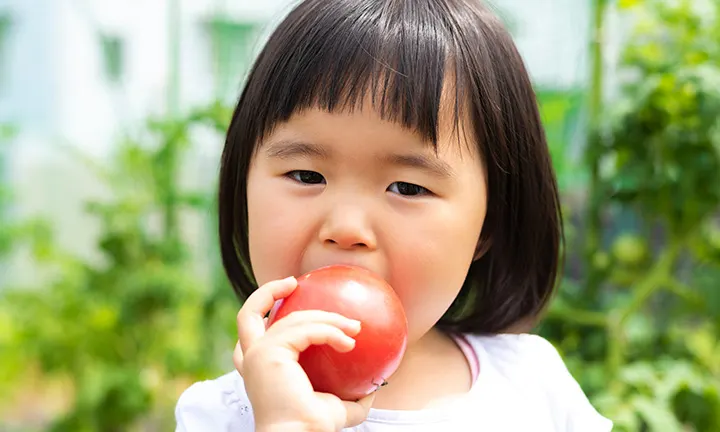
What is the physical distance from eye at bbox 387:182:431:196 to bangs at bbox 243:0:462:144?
7 centimetres

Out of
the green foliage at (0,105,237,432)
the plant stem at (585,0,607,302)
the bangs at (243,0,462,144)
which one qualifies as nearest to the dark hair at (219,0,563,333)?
the bangs at (243,0,462,144)

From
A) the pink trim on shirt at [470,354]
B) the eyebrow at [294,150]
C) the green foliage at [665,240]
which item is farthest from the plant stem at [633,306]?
the eyebrow at [294,150]

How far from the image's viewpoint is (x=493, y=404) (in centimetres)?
139

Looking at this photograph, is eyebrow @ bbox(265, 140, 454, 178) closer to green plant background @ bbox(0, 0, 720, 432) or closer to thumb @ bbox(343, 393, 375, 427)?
thumb @ bbox(343, 393, 375, 427)

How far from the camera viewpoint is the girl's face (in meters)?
1.18

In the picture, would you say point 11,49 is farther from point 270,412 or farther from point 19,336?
point 270,412

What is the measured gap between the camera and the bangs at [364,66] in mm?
1194

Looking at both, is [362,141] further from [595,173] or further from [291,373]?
[595,173]

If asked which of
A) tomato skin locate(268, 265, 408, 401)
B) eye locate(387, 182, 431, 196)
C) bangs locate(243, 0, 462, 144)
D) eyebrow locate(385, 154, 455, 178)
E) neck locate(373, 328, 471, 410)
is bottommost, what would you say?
neck locate(373, 328, 471, 410)

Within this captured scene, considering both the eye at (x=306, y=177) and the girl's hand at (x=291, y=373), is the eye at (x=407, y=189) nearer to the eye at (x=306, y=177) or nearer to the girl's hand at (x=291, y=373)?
the eye at (x=306, y=177)

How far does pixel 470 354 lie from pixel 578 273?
1.54m

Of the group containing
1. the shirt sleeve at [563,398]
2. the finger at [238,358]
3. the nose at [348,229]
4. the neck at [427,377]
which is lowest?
the shirt sleeve at [563,398]

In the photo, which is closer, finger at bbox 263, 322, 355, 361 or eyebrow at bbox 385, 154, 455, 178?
finger at bbox 263, 322, 355, 361

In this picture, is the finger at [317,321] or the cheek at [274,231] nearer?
the finger at [317,321]
